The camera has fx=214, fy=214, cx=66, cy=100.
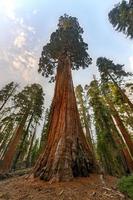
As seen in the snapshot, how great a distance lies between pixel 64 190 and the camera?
7418mm

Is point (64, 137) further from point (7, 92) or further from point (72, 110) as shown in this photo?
point (7, 92)

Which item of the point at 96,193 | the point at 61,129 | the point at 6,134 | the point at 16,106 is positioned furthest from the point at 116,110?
the point at 6,134

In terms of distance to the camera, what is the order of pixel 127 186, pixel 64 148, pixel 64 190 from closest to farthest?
pixel 64 190, pixel 127 186, pixel 64 148

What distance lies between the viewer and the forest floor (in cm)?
698

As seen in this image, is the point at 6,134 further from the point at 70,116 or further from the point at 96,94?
the point at 70,116

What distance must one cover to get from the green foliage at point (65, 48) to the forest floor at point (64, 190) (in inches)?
397

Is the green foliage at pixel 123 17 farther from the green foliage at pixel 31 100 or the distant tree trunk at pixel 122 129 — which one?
the green foliage at pixel 31 100

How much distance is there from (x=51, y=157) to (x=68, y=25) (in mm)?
12832

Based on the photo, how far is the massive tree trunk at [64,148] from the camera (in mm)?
8688

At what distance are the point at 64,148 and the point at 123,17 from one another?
9730 millimetres

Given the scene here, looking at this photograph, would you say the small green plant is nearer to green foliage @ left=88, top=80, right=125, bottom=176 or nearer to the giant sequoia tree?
the giant sequoia tree

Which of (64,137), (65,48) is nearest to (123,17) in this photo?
(65,48)

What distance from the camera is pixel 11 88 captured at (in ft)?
96.8

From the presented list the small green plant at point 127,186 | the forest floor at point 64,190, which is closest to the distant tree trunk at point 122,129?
the forest floor at point 64,190
